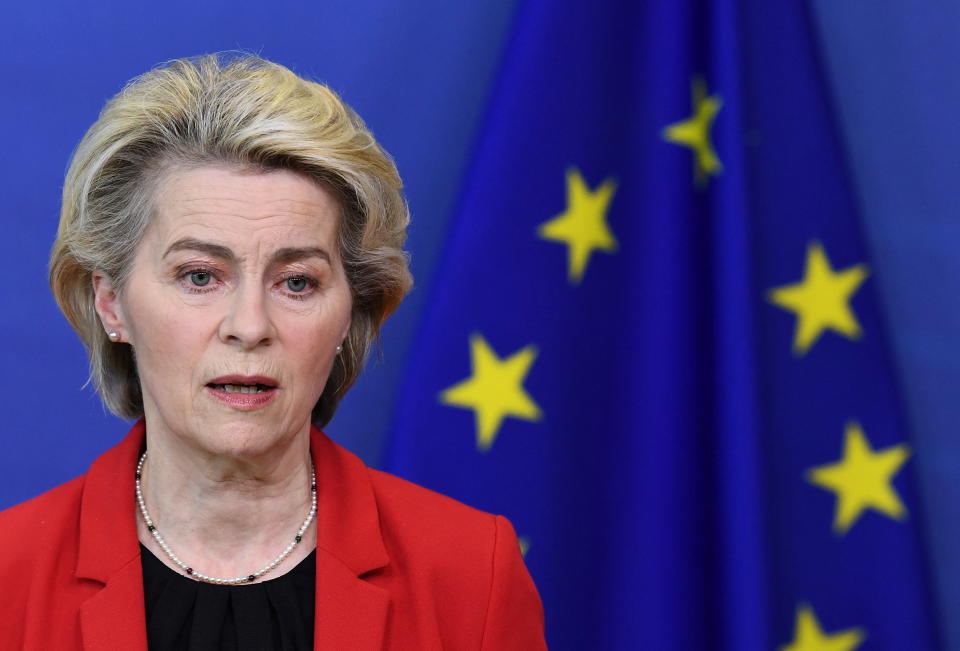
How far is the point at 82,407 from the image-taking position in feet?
8.75

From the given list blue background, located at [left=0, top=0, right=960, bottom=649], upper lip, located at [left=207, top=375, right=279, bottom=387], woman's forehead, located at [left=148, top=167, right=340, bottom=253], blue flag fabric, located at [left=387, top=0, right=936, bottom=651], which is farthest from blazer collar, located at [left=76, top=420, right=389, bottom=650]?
blue background, located at [left=0, top=0, right=960, bottom=649]

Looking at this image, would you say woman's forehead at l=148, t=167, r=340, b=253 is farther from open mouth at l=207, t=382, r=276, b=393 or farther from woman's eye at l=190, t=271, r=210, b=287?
open mouth at l=207, t=382, r=276, b=393

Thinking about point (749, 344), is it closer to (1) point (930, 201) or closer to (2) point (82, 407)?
(1) point (930, 201)

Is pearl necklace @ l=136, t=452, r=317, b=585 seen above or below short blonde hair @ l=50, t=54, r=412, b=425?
below

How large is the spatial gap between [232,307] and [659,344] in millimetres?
1003

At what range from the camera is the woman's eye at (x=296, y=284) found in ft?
5.95

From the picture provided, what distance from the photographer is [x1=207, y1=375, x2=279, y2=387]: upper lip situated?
5.69 feet

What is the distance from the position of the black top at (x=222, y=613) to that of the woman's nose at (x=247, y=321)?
318 millimetres

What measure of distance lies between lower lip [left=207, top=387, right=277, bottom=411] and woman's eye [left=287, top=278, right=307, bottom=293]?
0.47 ft

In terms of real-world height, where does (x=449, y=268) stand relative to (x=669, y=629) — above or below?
above

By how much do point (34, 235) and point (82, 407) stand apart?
332 millimetres

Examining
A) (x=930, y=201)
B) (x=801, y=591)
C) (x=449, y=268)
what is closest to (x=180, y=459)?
(x=449, y=268)

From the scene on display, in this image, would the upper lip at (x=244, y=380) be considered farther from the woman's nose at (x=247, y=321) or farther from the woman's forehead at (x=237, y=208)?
the woman's forehead at (x=237, y=208)

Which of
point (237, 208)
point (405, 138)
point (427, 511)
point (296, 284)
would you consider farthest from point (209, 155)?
point (405, 138)
